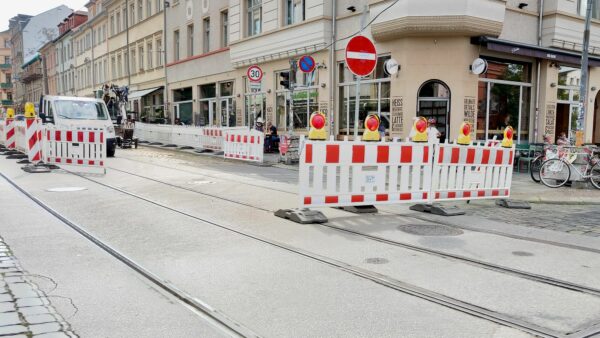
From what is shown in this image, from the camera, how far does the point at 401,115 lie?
18016 mm

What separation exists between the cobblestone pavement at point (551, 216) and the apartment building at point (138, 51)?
30638 mm

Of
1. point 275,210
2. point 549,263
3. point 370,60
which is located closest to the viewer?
point 549,263

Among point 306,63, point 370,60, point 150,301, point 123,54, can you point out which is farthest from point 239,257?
point 123,54

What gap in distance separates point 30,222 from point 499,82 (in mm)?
16528

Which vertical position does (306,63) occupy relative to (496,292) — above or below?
above

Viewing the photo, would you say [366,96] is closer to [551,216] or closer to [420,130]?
[420,130]

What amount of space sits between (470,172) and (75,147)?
33.2 ft

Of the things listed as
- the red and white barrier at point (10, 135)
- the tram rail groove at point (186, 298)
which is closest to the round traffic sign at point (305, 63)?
the tram rail groove at point (186, 298)

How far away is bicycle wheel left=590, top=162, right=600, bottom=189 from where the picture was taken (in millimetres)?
12344

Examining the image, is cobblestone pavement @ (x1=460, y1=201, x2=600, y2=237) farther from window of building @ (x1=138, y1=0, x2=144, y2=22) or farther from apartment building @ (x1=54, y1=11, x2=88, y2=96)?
apartment building @ (x1=54, y1=11, x2=88, y2=96)

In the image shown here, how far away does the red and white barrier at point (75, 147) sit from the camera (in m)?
13.4

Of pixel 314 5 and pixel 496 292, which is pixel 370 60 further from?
pixel 314 5

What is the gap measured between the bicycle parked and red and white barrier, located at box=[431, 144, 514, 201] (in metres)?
3.92

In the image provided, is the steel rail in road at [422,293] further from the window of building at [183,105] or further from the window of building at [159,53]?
the window of building at [159,53]
